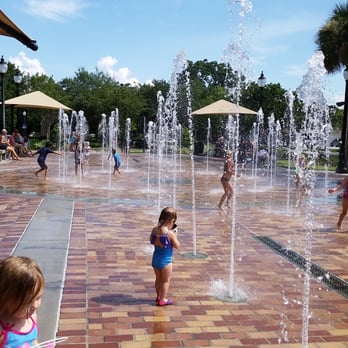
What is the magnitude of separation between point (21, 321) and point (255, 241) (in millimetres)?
5595

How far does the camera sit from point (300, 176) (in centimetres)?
1544

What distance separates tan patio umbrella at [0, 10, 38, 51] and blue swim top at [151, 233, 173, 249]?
1.93 meters

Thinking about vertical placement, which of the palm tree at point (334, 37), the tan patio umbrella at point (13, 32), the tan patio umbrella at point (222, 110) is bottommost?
the tan patio umbrella at point (13, 32)

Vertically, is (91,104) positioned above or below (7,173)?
above

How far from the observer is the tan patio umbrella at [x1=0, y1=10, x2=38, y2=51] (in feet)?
11.6

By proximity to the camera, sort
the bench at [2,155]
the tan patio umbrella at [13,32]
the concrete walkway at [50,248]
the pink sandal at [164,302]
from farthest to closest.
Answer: the bench at [2,155], the pink sandal at [164,302], the concrete walkway at [50,248], the tan patio umbrella at [13,32]

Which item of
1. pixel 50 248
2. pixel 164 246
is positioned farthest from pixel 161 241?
pixel 50 248

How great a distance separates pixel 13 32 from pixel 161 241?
7.01 feet

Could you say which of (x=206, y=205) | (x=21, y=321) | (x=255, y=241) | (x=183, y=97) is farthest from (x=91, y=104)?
(x=21, y=321)

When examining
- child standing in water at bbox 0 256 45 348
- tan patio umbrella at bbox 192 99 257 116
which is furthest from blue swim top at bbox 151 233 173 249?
tan patio umbrella at bbox 192 99 257 116

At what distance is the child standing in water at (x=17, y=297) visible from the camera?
6.52ft

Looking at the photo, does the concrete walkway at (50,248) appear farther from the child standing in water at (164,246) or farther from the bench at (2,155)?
the bench at (2,155)

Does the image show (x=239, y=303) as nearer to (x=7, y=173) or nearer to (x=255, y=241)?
(x=255, y=241)

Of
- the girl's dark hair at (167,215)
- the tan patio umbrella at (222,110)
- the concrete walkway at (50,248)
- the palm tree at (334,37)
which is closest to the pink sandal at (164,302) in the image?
the girl's dark hair at (167,215)
